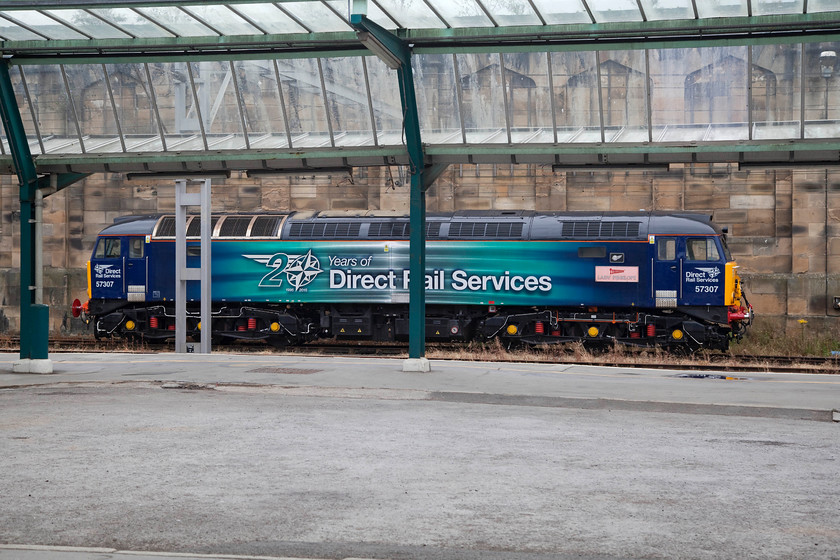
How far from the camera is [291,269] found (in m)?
25.8

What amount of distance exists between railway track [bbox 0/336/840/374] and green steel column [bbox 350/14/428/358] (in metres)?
5.02

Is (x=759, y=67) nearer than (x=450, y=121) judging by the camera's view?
Yes

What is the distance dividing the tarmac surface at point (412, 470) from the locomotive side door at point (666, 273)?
797 cm

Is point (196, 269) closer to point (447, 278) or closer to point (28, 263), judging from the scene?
point (28, 263)

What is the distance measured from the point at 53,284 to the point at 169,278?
30.7ft

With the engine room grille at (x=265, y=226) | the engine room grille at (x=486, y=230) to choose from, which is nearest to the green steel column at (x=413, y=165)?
the engine room grille at (x=486, y=230)

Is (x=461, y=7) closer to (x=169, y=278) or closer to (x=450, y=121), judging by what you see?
(x=450, y=121)

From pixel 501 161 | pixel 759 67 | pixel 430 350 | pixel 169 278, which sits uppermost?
pixel 759 67

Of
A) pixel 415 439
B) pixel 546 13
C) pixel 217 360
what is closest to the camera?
pixel 415 439

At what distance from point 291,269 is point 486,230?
212 inches

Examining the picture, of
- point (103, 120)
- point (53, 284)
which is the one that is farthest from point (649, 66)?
point (53, 284)

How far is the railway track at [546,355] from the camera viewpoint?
69.2ft

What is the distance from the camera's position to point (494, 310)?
25156 millimetres

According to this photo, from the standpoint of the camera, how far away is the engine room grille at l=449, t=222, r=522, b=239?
81.9 feet
